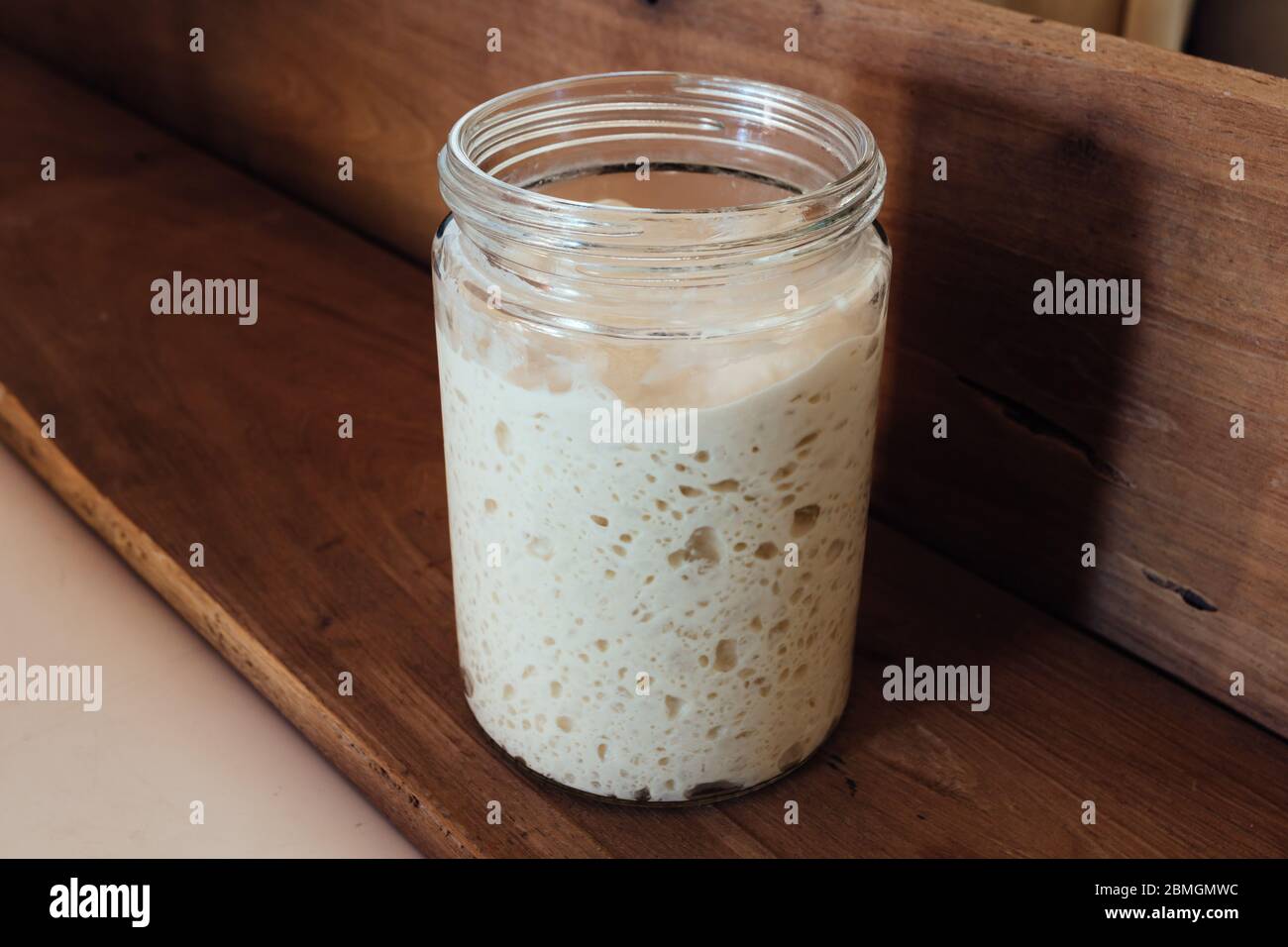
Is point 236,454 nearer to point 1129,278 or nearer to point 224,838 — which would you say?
point 224,838

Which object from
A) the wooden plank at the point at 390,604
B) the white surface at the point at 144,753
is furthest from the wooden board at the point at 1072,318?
the white surface at the point at 144,753

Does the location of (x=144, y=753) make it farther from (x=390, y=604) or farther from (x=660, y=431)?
(x=660, y=431)

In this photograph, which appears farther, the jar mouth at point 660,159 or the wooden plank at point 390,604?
the wooden plank at point 390,604

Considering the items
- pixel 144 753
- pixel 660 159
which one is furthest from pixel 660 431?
pixel 144 753

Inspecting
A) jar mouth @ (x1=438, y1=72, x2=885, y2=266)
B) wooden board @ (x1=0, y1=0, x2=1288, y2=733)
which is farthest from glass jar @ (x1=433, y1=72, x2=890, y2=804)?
wooden board @ (x1=0, y1=0, x2=1288, y2=733)

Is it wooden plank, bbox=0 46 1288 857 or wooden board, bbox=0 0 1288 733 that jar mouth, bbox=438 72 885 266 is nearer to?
wooden board, bbox=0 0 1288 733

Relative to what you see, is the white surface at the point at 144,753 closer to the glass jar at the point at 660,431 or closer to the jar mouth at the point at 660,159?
the glass jar at the point at 660,431
